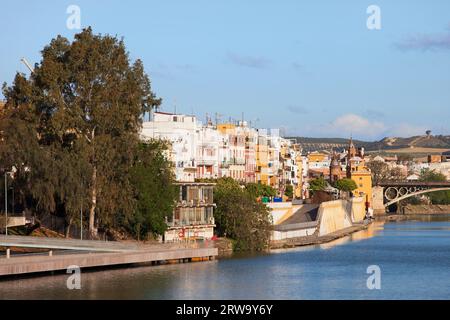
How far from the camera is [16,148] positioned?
2331 inches

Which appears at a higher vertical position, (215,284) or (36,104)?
(36,104)

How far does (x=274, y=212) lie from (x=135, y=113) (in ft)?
89.1

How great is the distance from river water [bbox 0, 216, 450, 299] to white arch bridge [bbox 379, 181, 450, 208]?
7828cm

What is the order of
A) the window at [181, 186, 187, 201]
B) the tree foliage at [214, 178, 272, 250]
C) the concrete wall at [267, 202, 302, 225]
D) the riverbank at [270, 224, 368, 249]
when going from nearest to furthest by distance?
the window at [181, 186, 187, 201] < the tree foliage at [214, 178, 272, 250] < the riverbank at [270, 224, 368, 249] < the concrete wall at [267, 202, 302, 225]

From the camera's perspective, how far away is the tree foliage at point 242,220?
72.1 meters

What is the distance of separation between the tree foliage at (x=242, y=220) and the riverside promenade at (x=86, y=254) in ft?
24.3

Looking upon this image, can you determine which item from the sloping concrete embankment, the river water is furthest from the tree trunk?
the sloping concrete embankment

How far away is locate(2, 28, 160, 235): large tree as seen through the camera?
2456 inches

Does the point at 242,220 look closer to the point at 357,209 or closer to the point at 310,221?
the point at 310,221

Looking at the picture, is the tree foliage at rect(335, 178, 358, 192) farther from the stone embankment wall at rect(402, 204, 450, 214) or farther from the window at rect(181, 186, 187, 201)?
the window at rect(181, 186, 187, 201)

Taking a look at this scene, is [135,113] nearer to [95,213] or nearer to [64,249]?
[95,213]

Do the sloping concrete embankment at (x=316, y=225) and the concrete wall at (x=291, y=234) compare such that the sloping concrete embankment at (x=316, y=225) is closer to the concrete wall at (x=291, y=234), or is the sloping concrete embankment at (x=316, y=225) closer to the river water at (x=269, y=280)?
the concrete wall at (x=291, y=234)

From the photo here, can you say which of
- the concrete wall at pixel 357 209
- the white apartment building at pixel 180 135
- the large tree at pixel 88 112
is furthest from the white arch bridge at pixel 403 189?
the large tree at pixel 88 112
